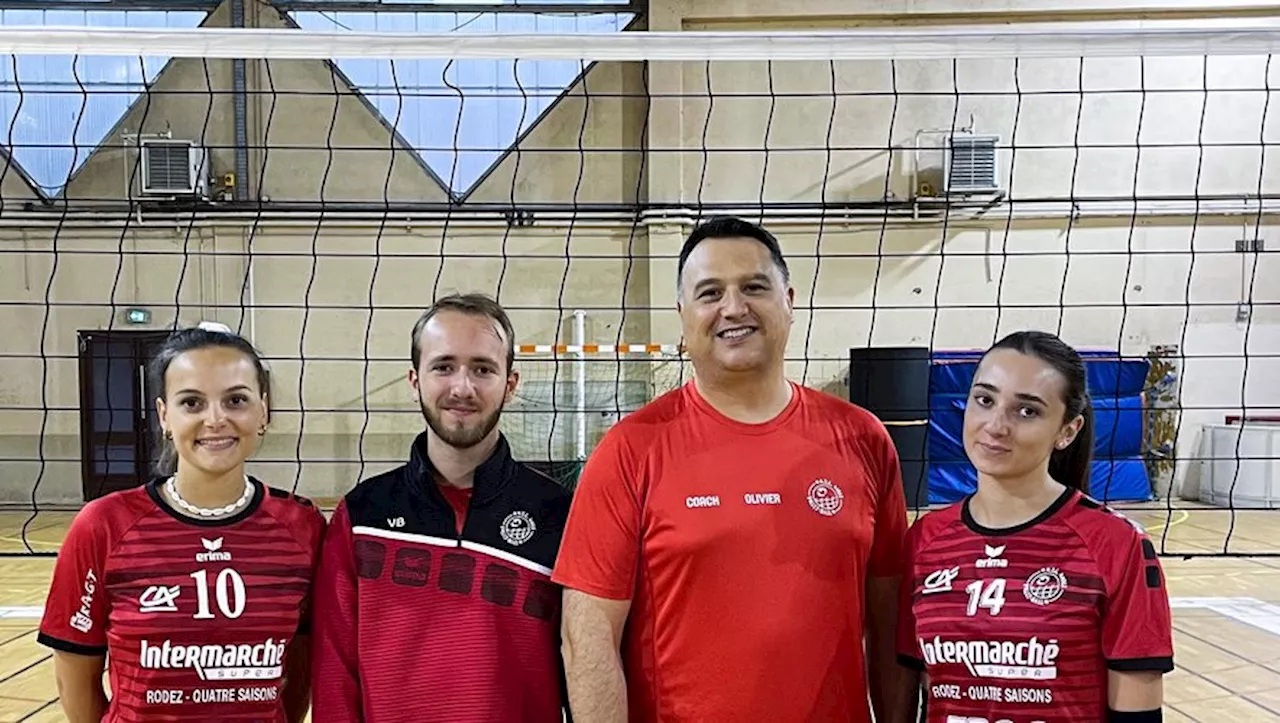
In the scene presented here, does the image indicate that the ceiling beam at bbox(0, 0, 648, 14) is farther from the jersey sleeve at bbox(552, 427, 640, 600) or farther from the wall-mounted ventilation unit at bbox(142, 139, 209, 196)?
the jersey sleeve at bbox(552, 427, 640, 600)

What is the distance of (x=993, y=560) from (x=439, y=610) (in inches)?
35.8

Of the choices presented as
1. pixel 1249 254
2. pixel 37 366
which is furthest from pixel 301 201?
pixel 1249 254

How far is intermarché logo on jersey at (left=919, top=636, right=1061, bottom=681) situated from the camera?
50.4 inches

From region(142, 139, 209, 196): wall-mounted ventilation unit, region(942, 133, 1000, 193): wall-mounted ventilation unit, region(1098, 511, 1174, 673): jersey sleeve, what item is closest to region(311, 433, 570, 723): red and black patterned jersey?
region(1098, 511, 1174, 673): jersey sleeve

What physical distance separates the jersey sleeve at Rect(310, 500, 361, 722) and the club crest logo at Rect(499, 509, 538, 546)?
0.26m

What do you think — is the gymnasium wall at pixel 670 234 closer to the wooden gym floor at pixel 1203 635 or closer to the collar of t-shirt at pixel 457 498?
the wooden gym floor at pixel 1203 635

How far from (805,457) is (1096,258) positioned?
7.40 metres

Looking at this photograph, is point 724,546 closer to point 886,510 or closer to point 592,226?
point 886,510

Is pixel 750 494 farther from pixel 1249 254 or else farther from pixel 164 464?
pixel 1249 254

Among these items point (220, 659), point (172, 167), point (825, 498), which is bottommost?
point (220, 659)

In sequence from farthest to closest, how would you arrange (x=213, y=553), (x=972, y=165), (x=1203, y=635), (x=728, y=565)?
(x=972, y=165) < (x=1203, y=635) < (x=213, y=553) < (x=728, y=565)

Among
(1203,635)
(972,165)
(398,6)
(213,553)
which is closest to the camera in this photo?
(213,553)

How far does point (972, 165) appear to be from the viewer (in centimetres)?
725

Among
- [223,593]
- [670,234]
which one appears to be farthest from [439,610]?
[670,234]
